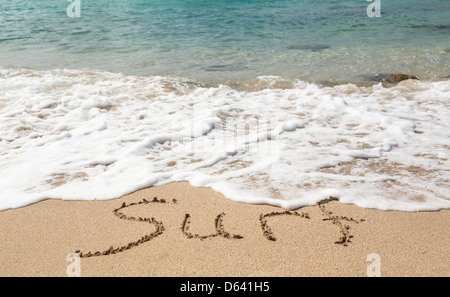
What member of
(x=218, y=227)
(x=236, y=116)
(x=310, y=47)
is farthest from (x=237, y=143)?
(x=310, y=47)

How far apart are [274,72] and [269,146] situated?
4401 millimetres

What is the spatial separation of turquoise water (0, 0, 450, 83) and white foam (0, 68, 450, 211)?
158cm

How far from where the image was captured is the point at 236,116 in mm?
5293

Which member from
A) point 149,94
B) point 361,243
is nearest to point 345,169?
point 361,243

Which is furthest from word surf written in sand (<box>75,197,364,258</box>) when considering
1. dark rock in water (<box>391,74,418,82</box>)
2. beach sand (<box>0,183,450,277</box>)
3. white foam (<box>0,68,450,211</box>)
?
dark rock in water (<box>391,74,418,82</box>)

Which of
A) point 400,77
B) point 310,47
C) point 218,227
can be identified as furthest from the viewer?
point 310,47

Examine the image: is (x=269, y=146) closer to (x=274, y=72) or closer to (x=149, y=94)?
(x=149, y=94)

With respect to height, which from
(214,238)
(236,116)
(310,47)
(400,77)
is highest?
(310,47)

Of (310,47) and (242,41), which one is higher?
(242,41)

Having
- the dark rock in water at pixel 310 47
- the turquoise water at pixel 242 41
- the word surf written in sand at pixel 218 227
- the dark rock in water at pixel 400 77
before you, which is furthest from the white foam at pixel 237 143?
the dark rock in water at pixel 310 47

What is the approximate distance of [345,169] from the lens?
11.5 feet

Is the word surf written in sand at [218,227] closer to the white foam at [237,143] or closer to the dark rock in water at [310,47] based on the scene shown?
the white foam at [237,143]

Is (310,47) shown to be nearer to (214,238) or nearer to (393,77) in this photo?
(393,77)

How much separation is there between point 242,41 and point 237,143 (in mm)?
8089
